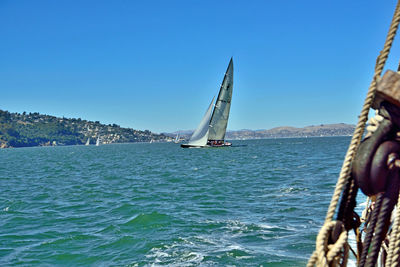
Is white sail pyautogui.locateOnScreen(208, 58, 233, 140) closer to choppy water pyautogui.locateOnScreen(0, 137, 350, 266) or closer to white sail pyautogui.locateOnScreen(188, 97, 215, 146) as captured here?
white sail pyautogui.locateOnScreen(188, 97, 215, 146)

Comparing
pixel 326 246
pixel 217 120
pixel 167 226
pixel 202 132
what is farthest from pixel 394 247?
pixel 202 132

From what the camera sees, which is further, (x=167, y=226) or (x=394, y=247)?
(x=167, y=226)

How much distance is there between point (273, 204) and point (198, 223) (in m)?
5.73

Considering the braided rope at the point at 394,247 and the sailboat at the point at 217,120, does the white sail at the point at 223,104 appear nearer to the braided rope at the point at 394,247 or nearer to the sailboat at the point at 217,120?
the sailboat at the point at 217,120

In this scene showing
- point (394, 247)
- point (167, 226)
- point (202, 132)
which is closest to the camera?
point (394, 247)

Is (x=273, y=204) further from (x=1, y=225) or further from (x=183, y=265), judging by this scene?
(x=1, y=225)

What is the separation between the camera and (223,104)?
8700 centimetres

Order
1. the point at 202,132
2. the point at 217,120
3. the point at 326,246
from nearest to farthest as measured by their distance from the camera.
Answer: the point at 326,246, the point at 217,120, the point at 202,132

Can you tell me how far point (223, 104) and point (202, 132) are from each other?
1065 cm

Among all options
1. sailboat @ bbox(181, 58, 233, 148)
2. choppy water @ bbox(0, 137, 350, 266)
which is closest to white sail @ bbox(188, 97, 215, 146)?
sailboat @ bbox(181, 58, 233, 148)

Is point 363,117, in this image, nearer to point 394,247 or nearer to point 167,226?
point 394,247

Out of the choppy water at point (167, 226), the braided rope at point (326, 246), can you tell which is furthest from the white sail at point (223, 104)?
the braided rope at point (326, 246)

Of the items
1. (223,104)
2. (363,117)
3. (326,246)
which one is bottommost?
(326,246)

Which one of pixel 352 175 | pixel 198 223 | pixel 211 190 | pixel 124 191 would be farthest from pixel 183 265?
pixel 124 191
